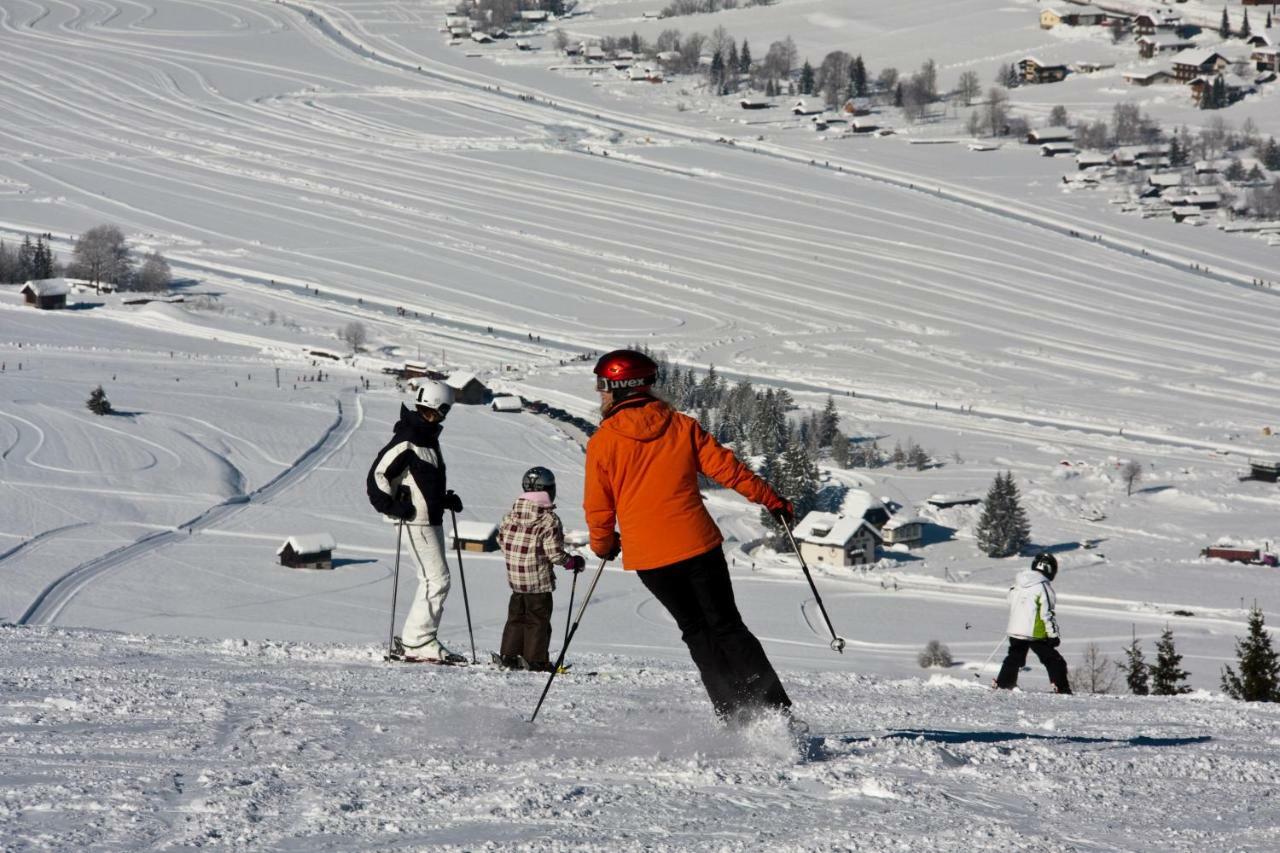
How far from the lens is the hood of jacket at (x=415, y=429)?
6773mm

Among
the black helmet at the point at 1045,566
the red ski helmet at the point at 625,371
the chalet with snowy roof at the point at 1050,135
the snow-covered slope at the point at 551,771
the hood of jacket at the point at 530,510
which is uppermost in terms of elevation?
the chalet with snowy roof at the point at 1050,135

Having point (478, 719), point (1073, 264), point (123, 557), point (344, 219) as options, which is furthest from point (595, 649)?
point (344, 219)

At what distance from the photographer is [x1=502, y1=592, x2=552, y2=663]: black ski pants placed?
24.3 ft

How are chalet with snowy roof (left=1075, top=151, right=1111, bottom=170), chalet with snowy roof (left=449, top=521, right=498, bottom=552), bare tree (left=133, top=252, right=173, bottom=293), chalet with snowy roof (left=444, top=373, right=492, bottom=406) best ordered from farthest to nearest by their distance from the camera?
chalet with snowy roof (left=1075, top=151, right=1111, bottom=170)
bare tree (left=133, top=252, right=173, bottom=293)
chalet with snowy roof (left=444, top=373, right=492, bottom=406)
chalet with snowy roof (left=449, top=521, right=498, bottom=552)

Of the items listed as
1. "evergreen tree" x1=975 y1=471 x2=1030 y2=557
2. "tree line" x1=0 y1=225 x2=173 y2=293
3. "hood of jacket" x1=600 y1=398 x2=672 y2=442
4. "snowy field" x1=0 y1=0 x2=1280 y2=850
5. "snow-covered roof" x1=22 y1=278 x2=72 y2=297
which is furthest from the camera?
"tree line" x1=0 y1=225 x2=173 y2=293

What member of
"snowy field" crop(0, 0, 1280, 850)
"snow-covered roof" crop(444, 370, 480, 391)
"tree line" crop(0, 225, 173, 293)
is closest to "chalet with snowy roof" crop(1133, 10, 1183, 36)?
"snowy field" crop(0, 0, 1280, 850)

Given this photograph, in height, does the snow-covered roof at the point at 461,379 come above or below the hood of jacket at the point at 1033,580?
below

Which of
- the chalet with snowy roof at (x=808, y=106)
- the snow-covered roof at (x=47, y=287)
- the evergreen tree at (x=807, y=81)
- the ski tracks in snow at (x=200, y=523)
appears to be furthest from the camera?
the evergreen tree at (x=807, y=81)

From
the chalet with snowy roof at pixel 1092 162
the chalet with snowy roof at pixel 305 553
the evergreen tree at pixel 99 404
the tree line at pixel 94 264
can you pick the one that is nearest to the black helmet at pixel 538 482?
the chalet with snowy roof at pixel 305 553

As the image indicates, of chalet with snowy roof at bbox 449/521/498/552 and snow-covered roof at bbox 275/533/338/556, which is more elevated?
snow-covered roof at bbox 275/533/338/556

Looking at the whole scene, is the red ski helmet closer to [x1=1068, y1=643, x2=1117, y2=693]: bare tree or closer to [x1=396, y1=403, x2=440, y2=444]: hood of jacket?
[x1=396, y1=403, x2=440, y2=444]: hood of jacket

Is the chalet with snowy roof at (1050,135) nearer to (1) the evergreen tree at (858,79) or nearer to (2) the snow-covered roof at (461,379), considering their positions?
(1) the evergreen tree at (858,79)

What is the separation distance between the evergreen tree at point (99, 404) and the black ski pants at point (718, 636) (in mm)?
34519

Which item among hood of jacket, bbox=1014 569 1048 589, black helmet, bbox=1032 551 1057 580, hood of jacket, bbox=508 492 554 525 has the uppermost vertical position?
hood of jacket, bbox=508 492 554 525
